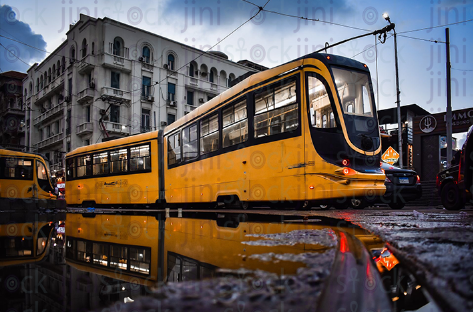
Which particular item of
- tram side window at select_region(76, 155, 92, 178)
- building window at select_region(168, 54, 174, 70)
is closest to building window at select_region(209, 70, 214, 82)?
building window at select_region(168, 54, 174, 70)

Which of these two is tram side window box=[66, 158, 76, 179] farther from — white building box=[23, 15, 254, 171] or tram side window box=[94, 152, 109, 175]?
white building box=[23, 15, 254, 171]

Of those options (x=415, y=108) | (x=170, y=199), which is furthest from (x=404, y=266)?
(x=415, y=108)

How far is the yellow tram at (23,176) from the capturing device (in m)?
14.8

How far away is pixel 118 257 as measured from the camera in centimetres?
254

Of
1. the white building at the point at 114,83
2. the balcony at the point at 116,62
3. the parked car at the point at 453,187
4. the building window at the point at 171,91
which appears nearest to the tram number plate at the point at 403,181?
the parked car at the point at 453,187

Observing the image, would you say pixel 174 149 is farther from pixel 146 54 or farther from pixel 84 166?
pixel 146 54

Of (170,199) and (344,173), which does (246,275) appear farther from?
(170,199)

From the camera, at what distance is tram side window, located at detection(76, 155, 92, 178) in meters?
17.5

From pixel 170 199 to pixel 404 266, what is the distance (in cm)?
1215

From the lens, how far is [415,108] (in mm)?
36250

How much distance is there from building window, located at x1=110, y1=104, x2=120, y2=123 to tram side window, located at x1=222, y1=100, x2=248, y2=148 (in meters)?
25.8

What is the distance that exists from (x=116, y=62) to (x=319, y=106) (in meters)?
29.0

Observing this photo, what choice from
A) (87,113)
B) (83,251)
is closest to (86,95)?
(87,113)

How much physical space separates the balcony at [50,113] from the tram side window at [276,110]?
33.3 metres
